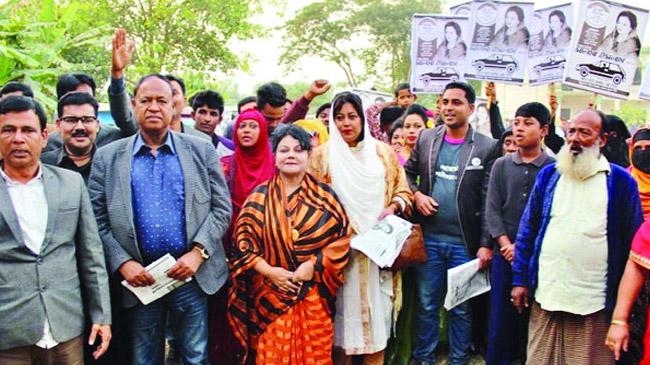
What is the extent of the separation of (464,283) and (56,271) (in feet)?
8.43

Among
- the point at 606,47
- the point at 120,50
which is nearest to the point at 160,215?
the point at 120,50

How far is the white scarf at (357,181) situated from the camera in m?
3.70

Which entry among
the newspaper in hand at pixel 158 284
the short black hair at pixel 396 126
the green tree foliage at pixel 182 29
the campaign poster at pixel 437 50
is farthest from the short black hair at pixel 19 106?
the green tree foliage at pixel 182 29

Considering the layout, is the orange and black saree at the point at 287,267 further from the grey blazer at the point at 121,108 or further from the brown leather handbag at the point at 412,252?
the grey blazer at the point at 121,108

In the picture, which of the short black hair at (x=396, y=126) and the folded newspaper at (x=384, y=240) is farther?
the short black hair at (x=396, y=126)

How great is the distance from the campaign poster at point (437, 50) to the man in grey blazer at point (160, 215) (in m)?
2.78

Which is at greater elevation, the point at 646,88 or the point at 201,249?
the point at 646,88

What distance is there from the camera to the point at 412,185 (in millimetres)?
4301

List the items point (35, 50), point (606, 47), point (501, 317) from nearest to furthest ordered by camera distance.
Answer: point (501, 317)
point (606, 47)
point (35, 50)

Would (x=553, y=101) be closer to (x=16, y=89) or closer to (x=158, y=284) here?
(x=158, y=284)

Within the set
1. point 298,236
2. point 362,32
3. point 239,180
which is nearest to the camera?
point 298,236

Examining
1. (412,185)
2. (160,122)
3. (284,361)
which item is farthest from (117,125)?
(412,185)

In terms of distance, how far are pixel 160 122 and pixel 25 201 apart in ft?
2.69

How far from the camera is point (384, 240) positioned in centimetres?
365
